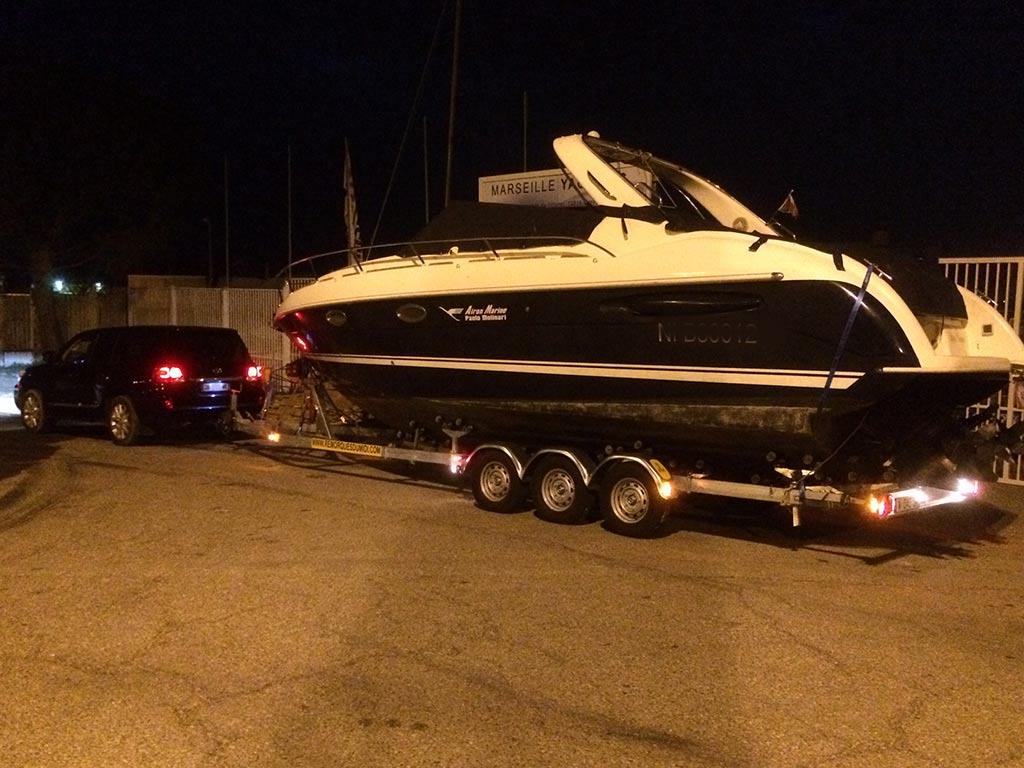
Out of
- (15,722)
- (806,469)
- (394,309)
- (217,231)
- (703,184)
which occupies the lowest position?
(15,722)

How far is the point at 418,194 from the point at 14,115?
2108cm

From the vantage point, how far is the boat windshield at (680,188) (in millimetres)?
9312

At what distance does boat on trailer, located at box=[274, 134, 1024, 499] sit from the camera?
23.3 feet

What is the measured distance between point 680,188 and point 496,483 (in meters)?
3.43

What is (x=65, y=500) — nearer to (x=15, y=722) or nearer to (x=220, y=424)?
(x=220, y=424)

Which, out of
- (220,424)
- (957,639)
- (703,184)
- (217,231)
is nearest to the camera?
(957,639)

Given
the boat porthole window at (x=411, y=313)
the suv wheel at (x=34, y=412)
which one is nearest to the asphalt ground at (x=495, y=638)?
the boat porthole window at (x=411, y=313)

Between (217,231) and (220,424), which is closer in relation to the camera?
(220,424)

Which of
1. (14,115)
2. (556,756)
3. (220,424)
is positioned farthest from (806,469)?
(14,115)

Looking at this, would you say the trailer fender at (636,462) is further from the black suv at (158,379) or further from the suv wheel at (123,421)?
the suv wheel at (123,421)

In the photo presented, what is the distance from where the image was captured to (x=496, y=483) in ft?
30.7

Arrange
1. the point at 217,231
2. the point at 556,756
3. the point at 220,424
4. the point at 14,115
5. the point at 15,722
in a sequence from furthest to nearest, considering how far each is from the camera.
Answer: the point at 217,231 → the point at 14,115 → the point at 220,424 → the point at 15,722 → the point at 556,756

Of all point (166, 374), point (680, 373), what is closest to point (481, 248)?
point (680, 373)

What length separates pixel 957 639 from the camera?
5.86 metres
